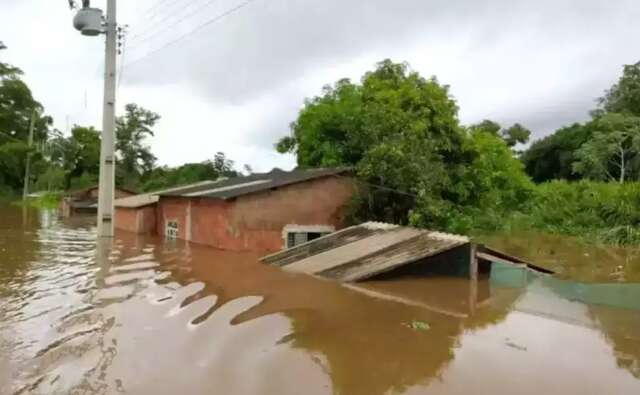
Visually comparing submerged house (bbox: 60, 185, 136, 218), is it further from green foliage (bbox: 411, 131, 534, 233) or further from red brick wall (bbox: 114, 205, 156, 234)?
green foliage (bbox: 411, 131, 534, 233)

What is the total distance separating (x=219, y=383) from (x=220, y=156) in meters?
50.3

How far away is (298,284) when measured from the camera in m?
13.1

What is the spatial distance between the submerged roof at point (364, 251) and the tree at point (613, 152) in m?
29.0

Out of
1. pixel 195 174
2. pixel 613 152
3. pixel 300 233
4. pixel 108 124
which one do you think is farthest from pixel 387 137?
pixel 195 174

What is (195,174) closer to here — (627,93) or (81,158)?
(81,158)

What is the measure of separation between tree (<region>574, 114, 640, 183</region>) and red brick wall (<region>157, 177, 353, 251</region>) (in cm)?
2715

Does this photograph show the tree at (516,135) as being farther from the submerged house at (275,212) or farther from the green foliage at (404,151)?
the submerged house at (275,212)

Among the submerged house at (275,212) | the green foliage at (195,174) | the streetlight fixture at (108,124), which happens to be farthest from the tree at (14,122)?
the submerged house at (275,212)

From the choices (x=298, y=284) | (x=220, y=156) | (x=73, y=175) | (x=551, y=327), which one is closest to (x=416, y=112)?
(x=298, y=284)

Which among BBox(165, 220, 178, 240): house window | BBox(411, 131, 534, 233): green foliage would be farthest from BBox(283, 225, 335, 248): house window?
BBox(165, 220, 178, 240): house window

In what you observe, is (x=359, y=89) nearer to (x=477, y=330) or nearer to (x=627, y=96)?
(x=477, y=330)

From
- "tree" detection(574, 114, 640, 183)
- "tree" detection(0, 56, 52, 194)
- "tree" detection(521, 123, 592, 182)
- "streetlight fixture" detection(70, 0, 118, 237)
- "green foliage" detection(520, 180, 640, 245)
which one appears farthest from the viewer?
"tree" detection(0, 56, 52, 194)

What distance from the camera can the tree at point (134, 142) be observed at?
61.6 m

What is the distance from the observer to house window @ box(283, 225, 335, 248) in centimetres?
1983
